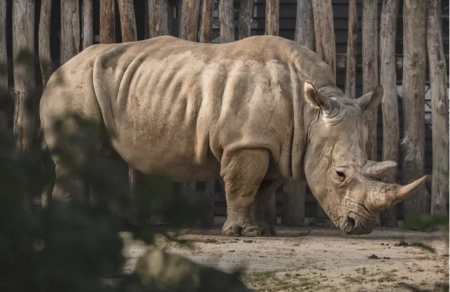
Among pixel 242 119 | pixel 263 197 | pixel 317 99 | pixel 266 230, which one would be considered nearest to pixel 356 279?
pixel 317 99

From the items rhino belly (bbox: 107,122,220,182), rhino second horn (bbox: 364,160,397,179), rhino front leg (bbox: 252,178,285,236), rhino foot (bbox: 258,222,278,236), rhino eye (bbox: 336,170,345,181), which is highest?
rhino belly (bbox: 107,122,220,182)

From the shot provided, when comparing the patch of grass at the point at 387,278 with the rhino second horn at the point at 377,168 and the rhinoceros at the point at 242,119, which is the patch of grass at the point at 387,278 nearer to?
the rhinoceros at the point at 242,119

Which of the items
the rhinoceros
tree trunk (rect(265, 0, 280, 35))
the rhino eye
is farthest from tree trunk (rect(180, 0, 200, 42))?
the rhino eye

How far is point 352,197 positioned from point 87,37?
10.2ft

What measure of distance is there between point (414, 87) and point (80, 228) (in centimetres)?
822

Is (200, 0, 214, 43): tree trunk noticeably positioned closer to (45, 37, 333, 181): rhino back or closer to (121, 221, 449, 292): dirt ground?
(45, 37, 333, 181): rhino back

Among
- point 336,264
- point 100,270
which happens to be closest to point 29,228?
point 100,270

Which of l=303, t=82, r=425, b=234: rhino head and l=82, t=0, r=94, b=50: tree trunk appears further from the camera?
l=82, t=0, r=94, b=50: tree trunk

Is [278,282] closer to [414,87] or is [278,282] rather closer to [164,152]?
[164,152]

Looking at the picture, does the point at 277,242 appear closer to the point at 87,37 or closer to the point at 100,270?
the point at 87,37

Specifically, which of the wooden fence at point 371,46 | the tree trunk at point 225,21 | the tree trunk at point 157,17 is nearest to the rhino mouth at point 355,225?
the wooden fence at point 371,46

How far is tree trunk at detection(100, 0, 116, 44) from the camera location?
948 cm

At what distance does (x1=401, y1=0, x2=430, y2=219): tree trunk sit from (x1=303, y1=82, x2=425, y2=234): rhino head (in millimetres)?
1443

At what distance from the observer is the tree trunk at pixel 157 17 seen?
375 inches
